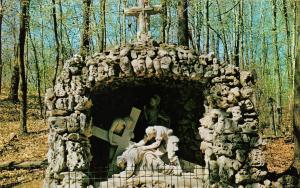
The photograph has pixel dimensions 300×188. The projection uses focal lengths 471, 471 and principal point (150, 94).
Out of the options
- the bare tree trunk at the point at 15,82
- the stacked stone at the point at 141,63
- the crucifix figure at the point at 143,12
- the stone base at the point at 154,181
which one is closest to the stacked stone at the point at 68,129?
the stacked stone at the point at 141,63

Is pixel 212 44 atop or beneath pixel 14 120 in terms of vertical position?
atop

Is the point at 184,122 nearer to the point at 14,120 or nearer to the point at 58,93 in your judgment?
the point at 58,93

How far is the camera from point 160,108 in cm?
964

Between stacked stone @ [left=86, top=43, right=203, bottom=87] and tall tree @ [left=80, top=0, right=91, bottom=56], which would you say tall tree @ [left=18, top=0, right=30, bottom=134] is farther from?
stacked stone @ [left=86, top=43, right=203, bottom=87]

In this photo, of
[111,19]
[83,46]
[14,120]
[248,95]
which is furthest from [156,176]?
[111,19]

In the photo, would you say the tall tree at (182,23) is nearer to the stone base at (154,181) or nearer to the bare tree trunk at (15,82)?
the stone base at (154,181)

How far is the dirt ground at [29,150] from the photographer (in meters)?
11.0

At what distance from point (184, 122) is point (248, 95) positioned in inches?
77.9

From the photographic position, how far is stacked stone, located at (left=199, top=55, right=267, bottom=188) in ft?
25.8

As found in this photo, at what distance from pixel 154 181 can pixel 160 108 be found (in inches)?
73.8

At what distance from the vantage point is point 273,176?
796 centimetres

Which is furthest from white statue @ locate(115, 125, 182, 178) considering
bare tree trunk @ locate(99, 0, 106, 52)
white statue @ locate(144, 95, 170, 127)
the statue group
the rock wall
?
bare tree trunk @ locate(99, 0, 106, 52)

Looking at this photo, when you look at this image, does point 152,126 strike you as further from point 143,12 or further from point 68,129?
point 143,12

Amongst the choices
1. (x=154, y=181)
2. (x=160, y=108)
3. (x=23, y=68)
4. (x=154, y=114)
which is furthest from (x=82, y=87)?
(x=23, y=68)
